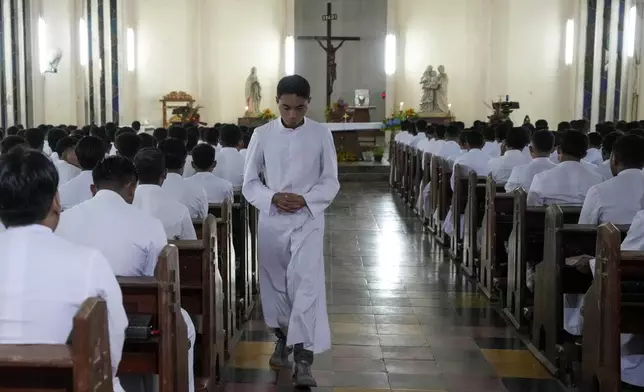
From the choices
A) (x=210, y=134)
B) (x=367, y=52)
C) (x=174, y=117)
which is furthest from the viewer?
(x=367, y=52)

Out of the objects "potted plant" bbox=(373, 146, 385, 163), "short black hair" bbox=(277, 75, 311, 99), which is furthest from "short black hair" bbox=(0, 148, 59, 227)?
"potted plant" bbox=(373, 146, 385, 163)

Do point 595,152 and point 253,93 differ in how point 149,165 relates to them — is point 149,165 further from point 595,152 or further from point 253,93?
point 253,93

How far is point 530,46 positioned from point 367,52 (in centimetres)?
413

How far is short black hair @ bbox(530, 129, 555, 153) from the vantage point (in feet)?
20.0

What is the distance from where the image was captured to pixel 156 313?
103 inches

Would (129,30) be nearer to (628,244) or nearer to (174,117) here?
(174,117)

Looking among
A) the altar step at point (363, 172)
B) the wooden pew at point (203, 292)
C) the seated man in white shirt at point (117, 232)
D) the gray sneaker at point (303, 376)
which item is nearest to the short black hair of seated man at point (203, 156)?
the wooden pew at point (203, 292)

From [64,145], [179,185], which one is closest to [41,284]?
[179,185]

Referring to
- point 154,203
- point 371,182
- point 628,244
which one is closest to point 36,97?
point 371,182

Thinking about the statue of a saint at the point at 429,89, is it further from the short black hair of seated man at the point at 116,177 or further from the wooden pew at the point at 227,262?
the short black hair of seated man at the point at 116,177

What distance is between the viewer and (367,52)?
19672mm

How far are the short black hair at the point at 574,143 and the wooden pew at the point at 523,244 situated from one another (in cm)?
53

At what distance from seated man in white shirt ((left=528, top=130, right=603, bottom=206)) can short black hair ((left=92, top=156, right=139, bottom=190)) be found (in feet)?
10.3

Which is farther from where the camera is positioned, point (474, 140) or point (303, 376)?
point (474, 140)
